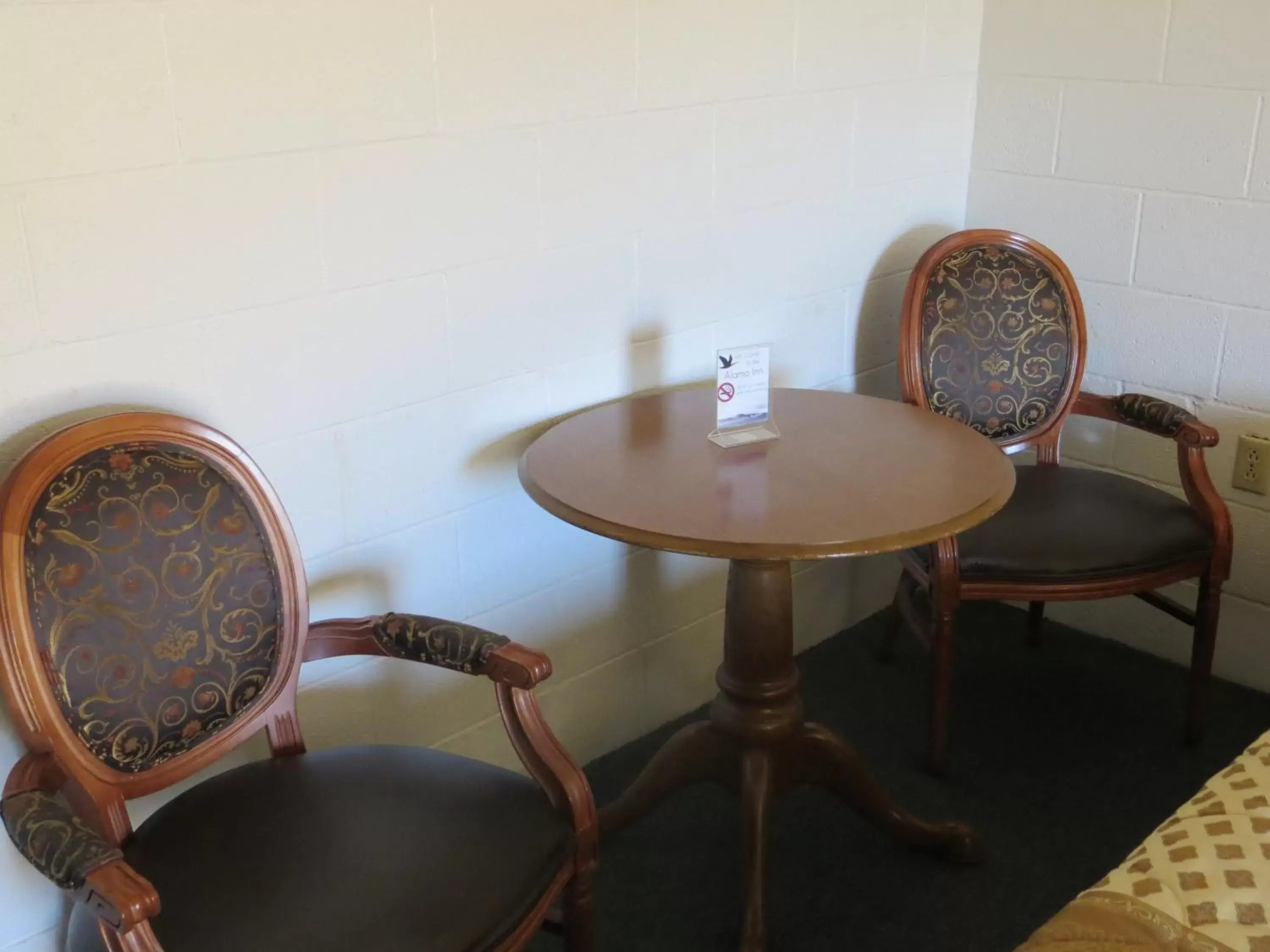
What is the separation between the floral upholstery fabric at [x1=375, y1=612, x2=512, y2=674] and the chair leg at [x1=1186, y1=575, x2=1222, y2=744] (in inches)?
57.7

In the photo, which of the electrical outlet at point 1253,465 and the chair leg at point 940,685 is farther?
the electrical outlet at point 1253,465

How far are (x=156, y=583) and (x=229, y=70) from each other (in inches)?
26.3

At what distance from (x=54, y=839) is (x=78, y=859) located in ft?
0.21

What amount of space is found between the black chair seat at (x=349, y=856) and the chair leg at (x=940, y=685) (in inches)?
39.2

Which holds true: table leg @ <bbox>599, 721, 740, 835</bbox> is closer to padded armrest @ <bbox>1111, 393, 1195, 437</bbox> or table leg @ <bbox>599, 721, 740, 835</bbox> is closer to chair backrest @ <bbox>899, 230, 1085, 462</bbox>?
chair backrest @ <bbox>899, 230, 1085, 462</bbox>

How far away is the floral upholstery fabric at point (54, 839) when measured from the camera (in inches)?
48.0

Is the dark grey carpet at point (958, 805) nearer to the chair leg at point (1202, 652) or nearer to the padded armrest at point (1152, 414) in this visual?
the chair leg at point (1202, 652)

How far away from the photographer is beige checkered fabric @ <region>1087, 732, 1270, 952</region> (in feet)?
3.78

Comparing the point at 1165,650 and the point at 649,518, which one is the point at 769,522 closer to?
the point at 649,518

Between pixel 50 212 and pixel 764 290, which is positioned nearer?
pixel 50 212

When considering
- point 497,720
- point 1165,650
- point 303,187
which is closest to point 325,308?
point 303,187

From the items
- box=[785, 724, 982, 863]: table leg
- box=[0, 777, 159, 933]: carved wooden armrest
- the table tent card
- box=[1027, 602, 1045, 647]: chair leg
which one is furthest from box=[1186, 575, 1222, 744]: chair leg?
box=[0, 777, 159, 933]: carved wooden armrest

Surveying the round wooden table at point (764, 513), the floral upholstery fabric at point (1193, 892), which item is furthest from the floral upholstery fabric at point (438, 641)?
the floral upholstery fabric at point (1193, 892)

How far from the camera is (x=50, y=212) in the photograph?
58.7 inches
